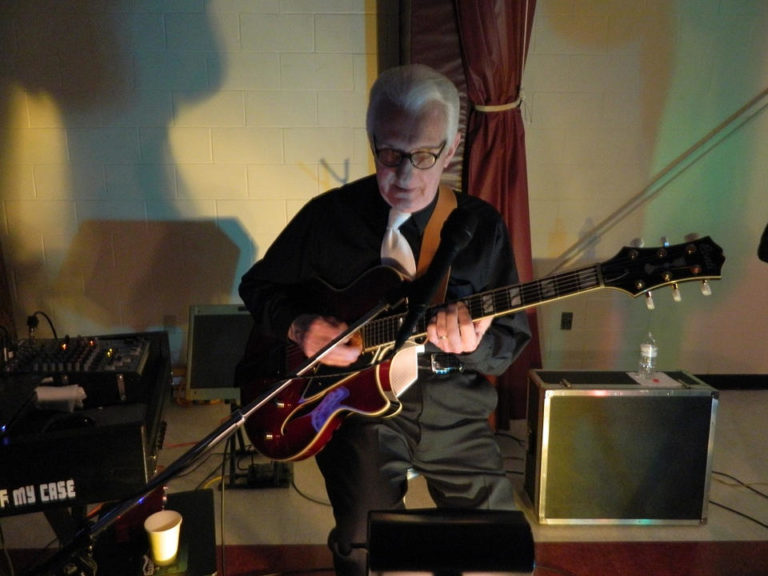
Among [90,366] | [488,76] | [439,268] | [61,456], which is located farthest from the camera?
[488,76]

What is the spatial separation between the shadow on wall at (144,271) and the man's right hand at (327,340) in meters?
1.80

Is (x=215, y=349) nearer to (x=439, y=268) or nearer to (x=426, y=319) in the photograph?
(x=426, y=319)

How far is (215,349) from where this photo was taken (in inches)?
110

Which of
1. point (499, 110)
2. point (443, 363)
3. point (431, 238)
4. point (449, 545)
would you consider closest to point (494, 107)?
point (499, 110)

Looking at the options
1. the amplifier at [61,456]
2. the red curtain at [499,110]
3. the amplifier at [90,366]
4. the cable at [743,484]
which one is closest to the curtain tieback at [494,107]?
the red curtain at [499,110]

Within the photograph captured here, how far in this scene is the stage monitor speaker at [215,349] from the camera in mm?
2738

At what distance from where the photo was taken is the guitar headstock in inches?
51.0

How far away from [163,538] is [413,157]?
1156 millimetres

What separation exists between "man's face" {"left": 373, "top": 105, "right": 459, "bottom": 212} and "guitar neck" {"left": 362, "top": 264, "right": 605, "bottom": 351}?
32cm

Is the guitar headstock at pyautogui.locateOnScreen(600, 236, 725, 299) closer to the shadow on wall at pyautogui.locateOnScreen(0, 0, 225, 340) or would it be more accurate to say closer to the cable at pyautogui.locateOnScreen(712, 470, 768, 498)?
the cable at pyautogui.locateOnScreen(712, 470, 768, 498)

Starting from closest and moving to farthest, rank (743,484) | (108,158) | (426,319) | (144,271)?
(426,319), (743,484), (108,158), (144,271)

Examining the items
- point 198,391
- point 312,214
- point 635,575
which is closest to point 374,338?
point 312,214

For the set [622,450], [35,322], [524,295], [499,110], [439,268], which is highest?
[499,110]

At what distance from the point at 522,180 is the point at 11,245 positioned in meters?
2.69
